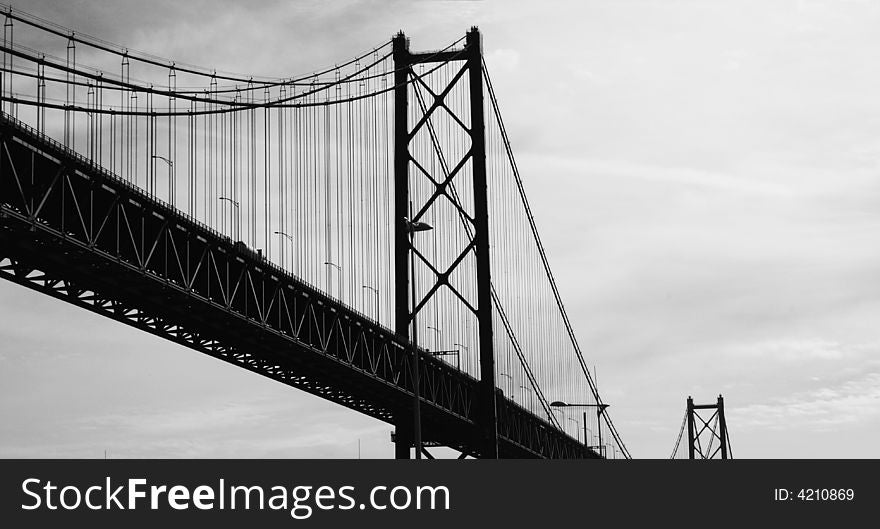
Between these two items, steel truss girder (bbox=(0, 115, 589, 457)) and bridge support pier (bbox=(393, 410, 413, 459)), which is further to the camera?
bridge support pier (bbox=(393, 410, 413, 459))

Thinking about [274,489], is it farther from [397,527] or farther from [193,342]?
[193,342]

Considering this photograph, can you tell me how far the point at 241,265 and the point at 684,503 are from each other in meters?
25.5

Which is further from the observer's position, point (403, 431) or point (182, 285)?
point (403, 431)

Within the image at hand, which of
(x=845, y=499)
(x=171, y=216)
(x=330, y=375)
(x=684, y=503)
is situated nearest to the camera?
(x=684, y=503)

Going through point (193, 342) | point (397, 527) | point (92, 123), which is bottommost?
point (397, 527)

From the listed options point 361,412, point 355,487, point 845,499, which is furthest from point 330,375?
point 355,487

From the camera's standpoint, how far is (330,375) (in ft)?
203

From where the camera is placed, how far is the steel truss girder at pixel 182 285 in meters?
42.6

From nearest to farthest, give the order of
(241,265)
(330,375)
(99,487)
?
(99,487), (241,265), (330,375)

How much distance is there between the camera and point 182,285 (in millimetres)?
49969

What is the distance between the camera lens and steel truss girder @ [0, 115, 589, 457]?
42594mm

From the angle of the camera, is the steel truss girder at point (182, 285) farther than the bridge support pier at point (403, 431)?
No

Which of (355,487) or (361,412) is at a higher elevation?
(361,412)

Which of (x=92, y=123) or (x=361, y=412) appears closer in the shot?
(x=92, y=123)
